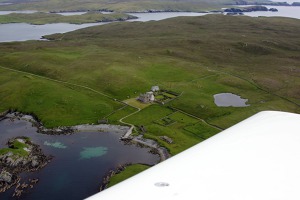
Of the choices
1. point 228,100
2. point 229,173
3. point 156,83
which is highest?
point 229,173

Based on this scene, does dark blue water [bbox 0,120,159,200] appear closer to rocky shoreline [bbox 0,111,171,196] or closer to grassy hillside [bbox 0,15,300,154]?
rocky shoreline [bbox 0,111,171,196]

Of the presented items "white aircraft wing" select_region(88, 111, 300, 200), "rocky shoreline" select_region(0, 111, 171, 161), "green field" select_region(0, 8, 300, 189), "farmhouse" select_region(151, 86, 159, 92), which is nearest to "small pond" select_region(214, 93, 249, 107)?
"green field" select_region(0, 8, 300, 189)

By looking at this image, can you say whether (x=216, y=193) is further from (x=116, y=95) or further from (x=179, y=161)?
(x=116, y=95)

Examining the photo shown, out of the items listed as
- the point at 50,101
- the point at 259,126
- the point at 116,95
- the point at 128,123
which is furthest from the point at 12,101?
the point at 259,126

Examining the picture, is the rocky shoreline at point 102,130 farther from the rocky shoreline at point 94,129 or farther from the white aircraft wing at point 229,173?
the white aircraft wing at point 229,173

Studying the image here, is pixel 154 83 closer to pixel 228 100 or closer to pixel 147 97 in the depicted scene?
Result: pixel 147 97

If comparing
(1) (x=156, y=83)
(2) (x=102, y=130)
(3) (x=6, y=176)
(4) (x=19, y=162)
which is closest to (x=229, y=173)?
Result: (3) (x=6, y=176)
